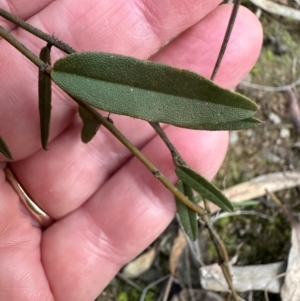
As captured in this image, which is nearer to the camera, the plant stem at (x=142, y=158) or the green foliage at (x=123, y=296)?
the plant stem at (x=142, y=158)

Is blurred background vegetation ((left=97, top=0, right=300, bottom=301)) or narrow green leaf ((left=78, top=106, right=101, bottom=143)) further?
blurred background vegetation ((left=97, top=0, right=300, bottom=301))

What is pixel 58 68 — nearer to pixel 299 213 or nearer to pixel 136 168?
pixel 136 168

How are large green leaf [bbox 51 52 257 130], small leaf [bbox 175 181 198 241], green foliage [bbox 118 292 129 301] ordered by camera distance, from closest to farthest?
large green leaf [bbox 51 52 257 130], small leaf [bbox 175 181 198 241], green foliage [bbox 118 292 129 301]

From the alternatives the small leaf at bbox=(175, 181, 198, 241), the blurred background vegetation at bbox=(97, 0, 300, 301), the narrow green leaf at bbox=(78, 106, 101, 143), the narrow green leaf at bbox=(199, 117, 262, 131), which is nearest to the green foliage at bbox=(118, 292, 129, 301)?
the blurred background vegetation at bbox=(97, 0, 300, 301)

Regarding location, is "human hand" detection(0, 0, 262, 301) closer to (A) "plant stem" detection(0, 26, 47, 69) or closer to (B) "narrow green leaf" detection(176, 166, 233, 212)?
(B) "narrow green leaf" detection(176, 166, 233, 212)

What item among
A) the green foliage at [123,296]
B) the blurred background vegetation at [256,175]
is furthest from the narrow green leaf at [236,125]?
the green foliage at [123,296]

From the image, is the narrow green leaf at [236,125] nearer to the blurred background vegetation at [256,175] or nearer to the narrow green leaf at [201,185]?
the narrow green leaf at [201,185]
